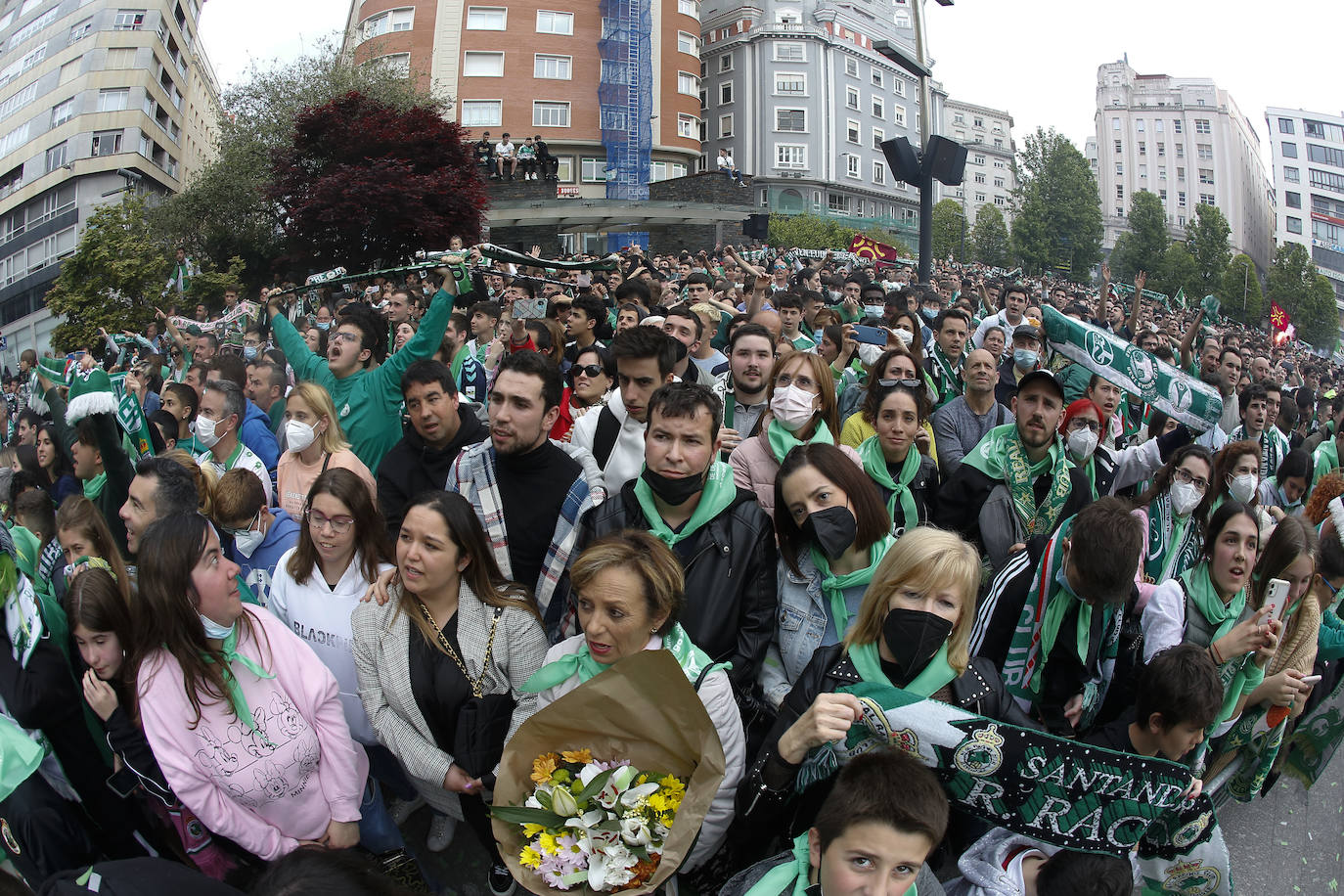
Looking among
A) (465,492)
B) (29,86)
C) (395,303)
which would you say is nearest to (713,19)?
(29,86)

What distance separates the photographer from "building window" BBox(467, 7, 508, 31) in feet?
135

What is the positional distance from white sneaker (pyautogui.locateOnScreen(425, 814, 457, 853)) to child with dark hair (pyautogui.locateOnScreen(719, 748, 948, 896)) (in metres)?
1.78

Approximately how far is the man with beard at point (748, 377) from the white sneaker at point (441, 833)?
2.36m

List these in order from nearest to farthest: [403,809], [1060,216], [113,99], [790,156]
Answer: [403,809] → [113,99] → [790,156] → [1060,216]

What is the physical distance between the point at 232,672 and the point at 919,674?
7.26ft

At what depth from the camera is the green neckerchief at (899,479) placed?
4090mm

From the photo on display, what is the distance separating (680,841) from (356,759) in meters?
1.38

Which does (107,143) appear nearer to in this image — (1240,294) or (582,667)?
(582,667)

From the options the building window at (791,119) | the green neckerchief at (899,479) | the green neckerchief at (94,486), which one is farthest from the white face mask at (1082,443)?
the building window at (791,119)

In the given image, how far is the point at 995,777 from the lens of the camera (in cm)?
233

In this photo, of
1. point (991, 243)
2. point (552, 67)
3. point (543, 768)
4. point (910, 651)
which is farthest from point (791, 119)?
point (543, 768)

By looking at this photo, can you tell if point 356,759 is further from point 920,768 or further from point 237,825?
point 920,768

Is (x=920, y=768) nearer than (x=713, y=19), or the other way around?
(x=920, y=768)

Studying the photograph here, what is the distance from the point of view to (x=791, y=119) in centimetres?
6012
